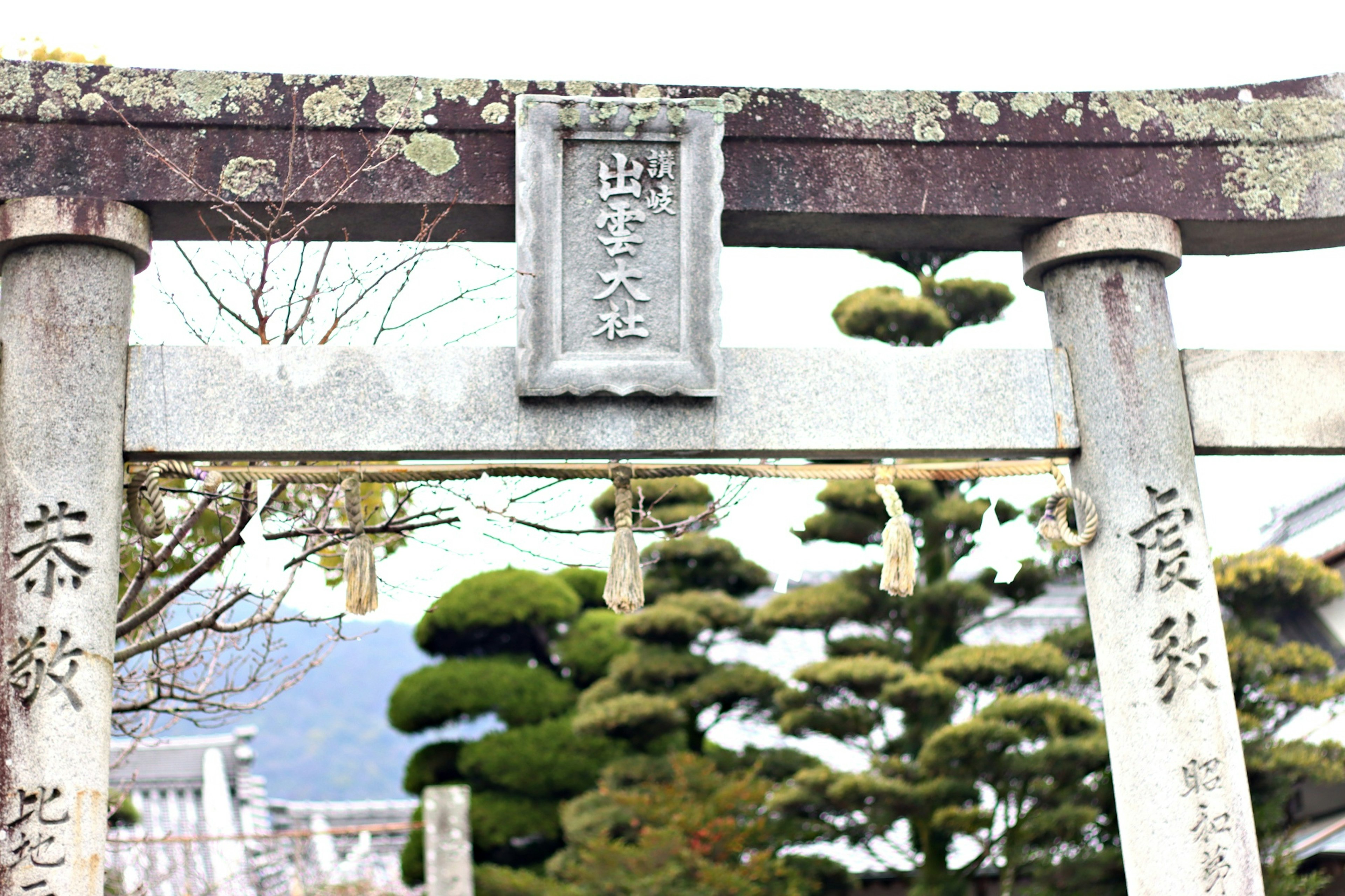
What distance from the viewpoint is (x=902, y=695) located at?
11.2m

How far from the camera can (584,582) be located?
51.4 ft

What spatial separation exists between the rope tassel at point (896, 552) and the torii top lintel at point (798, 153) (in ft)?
→ 3.10

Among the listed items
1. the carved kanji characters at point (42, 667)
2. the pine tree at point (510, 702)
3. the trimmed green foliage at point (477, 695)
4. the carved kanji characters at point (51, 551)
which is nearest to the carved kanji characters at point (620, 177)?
the carved kanji characters at point (51, 551)

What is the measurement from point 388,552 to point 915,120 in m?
3.28

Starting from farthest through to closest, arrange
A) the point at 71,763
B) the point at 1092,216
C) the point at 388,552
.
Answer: the point at 388,552
the point at 1092,216
the point at 71,763


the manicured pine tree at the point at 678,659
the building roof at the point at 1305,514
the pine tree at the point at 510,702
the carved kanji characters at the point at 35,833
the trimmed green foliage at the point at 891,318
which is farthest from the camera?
the building roof at the point at 1305,514

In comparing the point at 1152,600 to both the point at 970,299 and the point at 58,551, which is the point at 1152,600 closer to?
the point at 58,551

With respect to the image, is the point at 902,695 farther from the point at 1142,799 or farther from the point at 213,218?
the point at 213,218

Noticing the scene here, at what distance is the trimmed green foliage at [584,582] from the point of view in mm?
15570

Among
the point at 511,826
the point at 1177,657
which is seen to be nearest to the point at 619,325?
the point at 1177,657

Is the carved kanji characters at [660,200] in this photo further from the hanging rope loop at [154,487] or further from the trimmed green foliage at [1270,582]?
the trimmed green foliage at [1270,582]

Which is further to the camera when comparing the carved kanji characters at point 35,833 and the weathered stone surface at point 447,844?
the weathered stone surface at point 447,844

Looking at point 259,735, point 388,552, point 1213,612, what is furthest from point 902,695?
point 259,735

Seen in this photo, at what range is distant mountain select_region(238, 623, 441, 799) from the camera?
2263 inches
